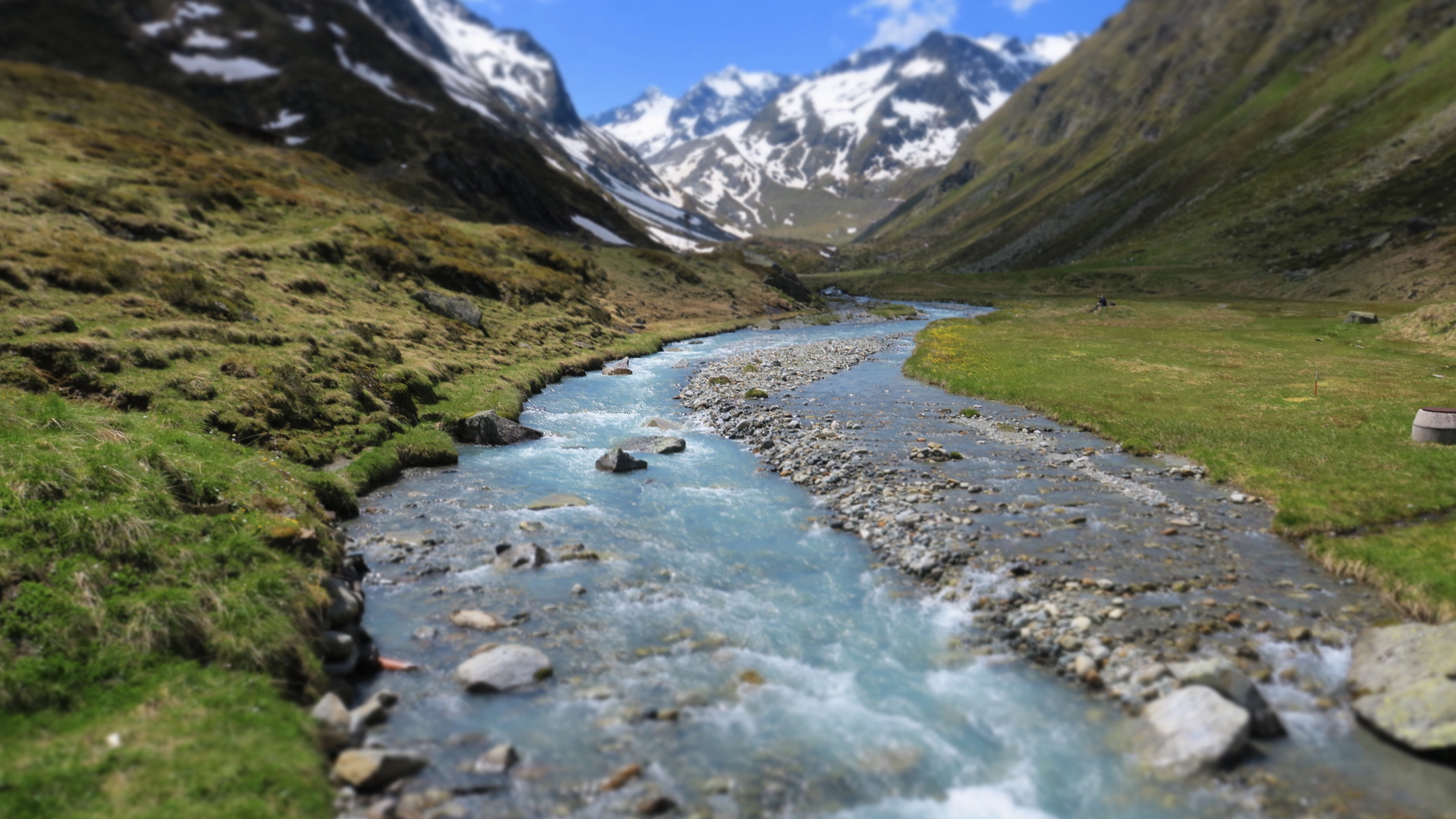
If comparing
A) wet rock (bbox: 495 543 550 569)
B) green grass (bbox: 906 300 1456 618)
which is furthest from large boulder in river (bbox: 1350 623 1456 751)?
wet rock (bbox: 495 543 550 569)

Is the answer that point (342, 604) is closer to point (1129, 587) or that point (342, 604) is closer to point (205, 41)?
point (1129, 587)

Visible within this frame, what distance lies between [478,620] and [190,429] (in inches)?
520

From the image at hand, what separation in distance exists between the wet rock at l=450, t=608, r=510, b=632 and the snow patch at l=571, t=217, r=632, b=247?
15388 centimetres

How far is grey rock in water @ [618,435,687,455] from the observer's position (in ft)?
91.0

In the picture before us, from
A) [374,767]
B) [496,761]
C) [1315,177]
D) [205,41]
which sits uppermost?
[205,41]

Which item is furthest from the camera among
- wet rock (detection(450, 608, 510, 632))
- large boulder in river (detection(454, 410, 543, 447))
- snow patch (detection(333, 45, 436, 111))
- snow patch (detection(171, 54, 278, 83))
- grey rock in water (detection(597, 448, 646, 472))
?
snow patch (detection(333, 45, 436, 111))

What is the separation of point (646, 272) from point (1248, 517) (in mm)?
90557

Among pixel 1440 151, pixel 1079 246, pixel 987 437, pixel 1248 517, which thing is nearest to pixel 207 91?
pixel 987 437

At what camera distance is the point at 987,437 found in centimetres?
2925

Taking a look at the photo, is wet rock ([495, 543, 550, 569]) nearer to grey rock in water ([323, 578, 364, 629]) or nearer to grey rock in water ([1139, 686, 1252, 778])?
grey rock in water ([323, 578, 364, 629])

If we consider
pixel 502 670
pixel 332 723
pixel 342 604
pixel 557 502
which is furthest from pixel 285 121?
pixel 332 723

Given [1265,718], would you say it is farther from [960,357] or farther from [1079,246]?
[1079,246]

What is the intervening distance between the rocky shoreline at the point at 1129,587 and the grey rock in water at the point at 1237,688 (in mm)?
27

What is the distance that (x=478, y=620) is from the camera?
45.5 ft
